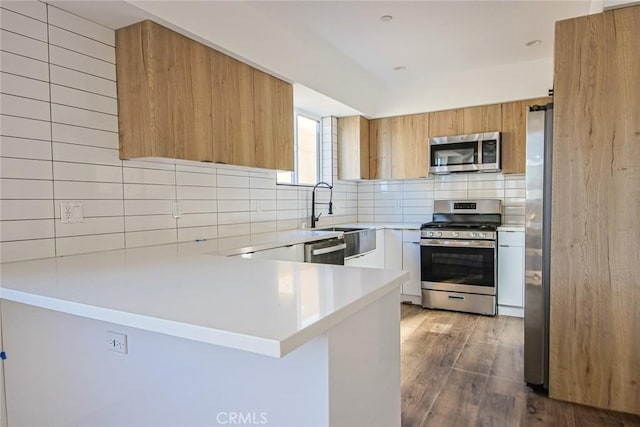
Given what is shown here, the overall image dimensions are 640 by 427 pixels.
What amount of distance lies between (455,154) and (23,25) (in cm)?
360

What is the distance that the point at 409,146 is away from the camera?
4.31m

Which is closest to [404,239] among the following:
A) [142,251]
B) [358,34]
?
[358,34]

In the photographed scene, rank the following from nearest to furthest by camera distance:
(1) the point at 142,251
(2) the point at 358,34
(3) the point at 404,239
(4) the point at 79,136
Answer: (4) the point at 79,136, (1) the point at 142,251, (2) the point at 358,34, (3) the point at 404,239

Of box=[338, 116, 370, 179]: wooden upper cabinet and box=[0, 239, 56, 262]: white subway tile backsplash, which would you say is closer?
box=[0, 239, 56, 262]: white subway tile backsplash

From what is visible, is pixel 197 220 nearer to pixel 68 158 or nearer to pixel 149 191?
pixel 149 191

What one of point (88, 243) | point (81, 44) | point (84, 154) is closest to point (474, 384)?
point (88, 243)

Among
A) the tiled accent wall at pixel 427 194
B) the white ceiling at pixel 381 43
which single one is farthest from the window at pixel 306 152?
the tiled accent wall at pixel 427 194

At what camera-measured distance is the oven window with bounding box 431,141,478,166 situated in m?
3.93

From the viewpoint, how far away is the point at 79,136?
190 cm

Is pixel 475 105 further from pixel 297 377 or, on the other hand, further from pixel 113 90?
pixel 297 377

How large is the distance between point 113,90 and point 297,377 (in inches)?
72.7

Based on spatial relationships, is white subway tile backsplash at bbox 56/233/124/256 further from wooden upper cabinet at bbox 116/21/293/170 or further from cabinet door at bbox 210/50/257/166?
cabinet door at bbox 210/50/257/166

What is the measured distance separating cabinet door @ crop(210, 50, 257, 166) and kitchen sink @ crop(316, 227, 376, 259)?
3.94 ft

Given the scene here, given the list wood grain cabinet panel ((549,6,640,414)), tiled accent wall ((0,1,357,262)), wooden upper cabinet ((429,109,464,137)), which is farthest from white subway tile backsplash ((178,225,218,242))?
wooden upper cabinet ((429,109,464,137))
